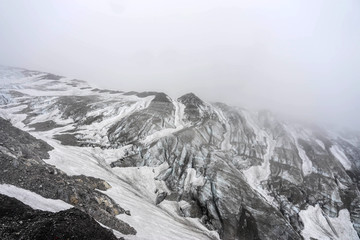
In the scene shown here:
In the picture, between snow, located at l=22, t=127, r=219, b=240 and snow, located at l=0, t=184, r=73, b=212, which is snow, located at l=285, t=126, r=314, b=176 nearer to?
snow, located at l=22, t=127, r=219, b=240

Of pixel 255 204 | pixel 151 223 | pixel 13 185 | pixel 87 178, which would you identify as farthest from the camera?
pixel 255 204

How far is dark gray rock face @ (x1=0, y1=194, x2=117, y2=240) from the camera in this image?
14156 millimetres

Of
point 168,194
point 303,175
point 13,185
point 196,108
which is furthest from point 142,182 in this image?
point 303,175

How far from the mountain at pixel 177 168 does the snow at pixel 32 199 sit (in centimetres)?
36

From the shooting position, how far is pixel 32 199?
66.8 ft

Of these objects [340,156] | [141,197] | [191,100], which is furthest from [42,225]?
[340,156]

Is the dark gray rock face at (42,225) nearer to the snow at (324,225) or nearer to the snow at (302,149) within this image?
the snow at (324,225)

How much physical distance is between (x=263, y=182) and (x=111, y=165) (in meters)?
54.8

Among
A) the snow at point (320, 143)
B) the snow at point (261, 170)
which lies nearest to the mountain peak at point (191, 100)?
the snow at point (261, 170)

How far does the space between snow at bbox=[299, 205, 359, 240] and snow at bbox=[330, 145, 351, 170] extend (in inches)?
1619

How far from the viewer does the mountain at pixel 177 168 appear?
29.5 metres

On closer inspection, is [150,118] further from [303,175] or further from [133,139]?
[303,175]

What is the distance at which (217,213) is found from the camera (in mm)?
49531

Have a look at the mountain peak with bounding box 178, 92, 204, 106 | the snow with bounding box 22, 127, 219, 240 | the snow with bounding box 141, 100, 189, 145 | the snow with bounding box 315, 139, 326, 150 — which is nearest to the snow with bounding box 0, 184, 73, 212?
the snow with bounding box 22, 127, 219, 240
